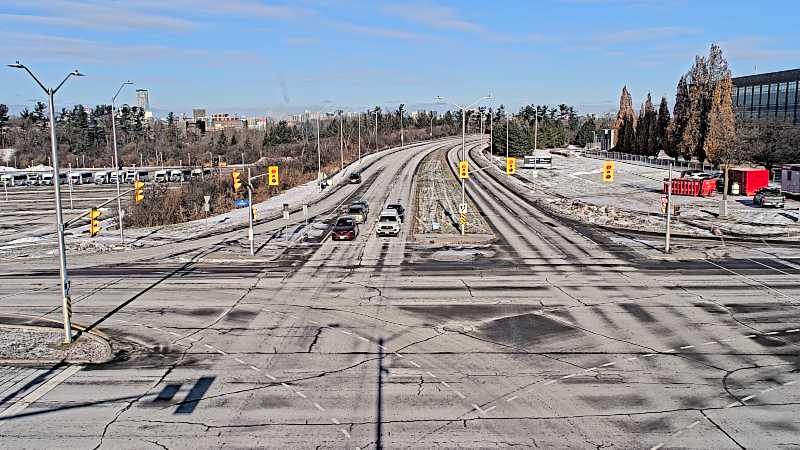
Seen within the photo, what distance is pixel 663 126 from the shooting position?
86.6 m

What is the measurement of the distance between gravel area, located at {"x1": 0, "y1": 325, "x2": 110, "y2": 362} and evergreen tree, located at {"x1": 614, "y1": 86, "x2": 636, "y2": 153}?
305 feet

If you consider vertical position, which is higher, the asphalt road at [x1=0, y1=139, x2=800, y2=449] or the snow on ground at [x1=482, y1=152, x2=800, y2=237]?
the snow on ground at [x1=482, y1=152, x2=800, y2=237]

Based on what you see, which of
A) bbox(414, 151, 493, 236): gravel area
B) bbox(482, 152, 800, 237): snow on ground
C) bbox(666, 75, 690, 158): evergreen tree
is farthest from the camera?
bbox(666, 75, 690, 158): evergreen tree

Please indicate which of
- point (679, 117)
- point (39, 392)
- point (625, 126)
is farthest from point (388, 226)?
point (625, 126)

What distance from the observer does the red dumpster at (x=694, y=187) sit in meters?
61.8

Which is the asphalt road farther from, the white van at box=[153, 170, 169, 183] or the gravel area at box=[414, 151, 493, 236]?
the white van at box=[153, 170, 169, 183]

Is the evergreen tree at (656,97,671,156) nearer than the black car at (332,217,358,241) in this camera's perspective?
No

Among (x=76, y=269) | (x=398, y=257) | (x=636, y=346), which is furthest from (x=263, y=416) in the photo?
(x=76, y=269)

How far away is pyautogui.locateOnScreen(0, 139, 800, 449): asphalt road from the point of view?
49.4ft

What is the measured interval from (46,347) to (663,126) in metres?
82.5

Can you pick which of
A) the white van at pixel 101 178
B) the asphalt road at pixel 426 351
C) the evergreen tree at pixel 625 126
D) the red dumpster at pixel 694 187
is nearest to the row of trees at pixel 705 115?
the red dumpster at pixel 694 187

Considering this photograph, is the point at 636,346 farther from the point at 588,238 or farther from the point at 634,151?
the point at 634,151

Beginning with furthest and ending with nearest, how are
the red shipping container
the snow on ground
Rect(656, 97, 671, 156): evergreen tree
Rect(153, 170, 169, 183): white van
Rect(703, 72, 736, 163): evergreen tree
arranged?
Rect(153, 170, 169, 183): white van → Rect(656, 97, 671, 156): evergreen tree → Rect(703, 72, 736, 163): evergreen tree → the red shipping container → the snow on ground

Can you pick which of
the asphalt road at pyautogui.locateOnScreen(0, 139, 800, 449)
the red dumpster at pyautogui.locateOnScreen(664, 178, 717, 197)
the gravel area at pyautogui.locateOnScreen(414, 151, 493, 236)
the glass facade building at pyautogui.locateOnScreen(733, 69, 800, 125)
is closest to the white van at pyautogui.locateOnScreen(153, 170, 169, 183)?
the gravel area at pyautogui.locateOnScreen(414, 151, 493, 236)
